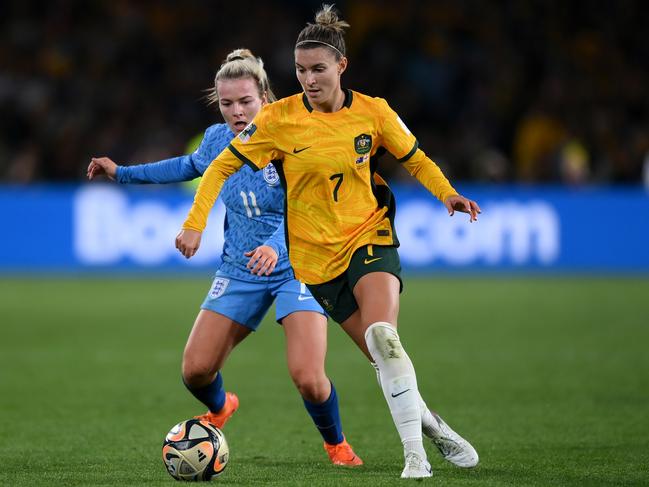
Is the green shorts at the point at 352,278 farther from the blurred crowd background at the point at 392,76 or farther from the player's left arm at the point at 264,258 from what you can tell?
the blurred crowd background at the point at 392,76

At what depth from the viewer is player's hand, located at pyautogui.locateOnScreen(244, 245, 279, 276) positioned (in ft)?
19.1

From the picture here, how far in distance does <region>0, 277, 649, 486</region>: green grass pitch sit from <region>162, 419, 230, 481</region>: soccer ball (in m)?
0.09

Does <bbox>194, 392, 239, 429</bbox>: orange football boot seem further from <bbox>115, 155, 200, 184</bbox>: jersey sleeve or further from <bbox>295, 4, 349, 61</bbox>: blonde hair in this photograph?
<bbox>295, 4, 349, 61</bbox>: blonde hair

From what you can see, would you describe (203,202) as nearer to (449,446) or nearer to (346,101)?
(346,101)

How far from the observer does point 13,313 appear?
43.8 ft

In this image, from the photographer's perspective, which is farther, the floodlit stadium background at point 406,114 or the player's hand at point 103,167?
the floodlit stadium background at point 406,114

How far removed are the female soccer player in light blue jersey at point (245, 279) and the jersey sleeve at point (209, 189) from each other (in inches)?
23.6

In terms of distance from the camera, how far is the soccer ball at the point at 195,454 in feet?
18.0

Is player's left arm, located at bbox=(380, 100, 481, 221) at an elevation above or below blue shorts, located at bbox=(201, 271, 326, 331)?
above

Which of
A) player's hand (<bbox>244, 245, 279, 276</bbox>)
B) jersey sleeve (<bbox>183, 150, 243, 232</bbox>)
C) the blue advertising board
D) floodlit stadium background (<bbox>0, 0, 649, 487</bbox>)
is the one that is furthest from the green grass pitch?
the blue advertising board

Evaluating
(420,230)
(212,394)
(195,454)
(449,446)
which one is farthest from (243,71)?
(420,230)

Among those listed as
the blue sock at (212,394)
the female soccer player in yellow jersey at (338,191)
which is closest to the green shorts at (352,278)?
the female soccer player in yellow jersey at (338,191)

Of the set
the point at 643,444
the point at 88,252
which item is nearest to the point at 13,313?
the point at 88,252

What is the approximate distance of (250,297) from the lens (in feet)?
20.8
